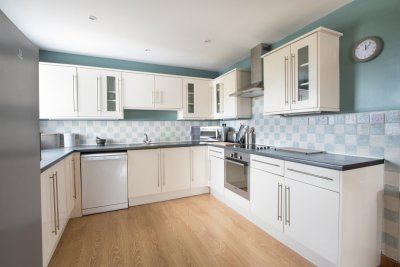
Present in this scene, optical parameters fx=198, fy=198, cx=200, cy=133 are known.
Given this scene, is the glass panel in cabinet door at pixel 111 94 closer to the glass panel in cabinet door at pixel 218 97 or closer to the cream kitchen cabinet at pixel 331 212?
the glass panel in cabinet door at pixel 218 97

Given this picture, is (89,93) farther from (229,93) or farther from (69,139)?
(229,93)

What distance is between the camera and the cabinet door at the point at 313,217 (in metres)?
1.48

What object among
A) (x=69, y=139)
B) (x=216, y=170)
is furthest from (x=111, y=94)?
(x=216, y=170)

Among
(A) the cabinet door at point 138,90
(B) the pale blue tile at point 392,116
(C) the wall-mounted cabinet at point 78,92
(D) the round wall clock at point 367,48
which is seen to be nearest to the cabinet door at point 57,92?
(C) the wall-mounted cabinet at point 78,92

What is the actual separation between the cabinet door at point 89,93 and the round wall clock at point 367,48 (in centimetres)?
313

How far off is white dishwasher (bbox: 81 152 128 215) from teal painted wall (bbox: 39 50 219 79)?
1.51m

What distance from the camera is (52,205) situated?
5.56 feet

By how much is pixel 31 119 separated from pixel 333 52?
2.39 meters

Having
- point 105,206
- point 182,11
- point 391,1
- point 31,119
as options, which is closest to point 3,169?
point 31,119

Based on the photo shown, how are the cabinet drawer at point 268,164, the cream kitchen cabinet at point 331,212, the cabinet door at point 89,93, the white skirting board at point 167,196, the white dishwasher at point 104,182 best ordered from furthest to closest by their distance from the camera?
the white skirting board at point 167,196 → the cabinet door at point 89,93 → the white dishwasher at point 104,182 → the cabinet drawer at point 268,164 → the cream kitchen cabinet at point 331,212

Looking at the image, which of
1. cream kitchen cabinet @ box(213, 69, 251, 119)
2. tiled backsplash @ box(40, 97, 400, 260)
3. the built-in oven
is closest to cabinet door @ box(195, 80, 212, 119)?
cream kitchen cabinet @ box(213, 69, 251, 119)

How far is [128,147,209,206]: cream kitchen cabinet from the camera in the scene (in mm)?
2891

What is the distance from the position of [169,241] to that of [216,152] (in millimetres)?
1465

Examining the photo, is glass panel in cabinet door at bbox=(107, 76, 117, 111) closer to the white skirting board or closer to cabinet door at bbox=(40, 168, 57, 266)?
the white skirting board
